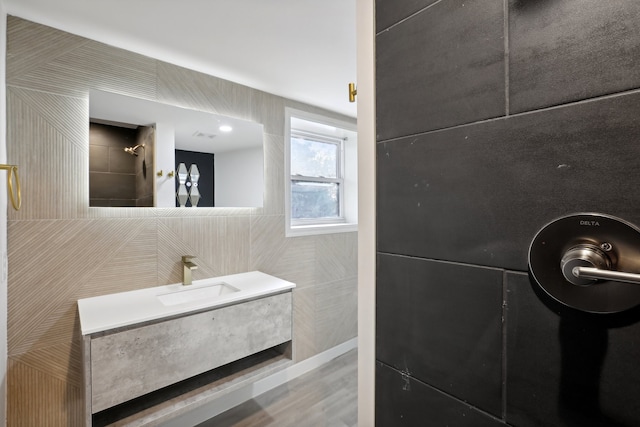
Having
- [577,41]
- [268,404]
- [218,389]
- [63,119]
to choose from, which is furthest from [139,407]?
[577,41]

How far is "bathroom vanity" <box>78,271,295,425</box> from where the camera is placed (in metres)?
1.26

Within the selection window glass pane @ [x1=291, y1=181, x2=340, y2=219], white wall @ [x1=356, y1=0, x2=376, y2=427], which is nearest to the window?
window glass pane @ [x1=291, y1=181, x2=340, y2=219]

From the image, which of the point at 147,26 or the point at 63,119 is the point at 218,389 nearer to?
the point at 63,119

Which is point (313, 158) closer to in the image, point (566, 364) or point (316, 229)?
point (316, 229)

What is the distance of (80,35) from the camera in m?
1.57

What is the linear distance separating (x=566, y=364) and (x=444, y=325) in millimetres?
240

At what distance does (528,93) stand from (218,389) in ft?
5.91

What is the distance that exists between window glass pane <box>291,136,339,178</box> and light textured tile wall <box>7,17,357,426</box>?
98 centimetres

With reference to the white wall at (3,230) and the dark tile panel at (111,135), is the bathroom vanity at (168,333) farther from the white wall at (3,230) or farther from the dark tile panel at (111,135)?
the dark tile panel at (111,135)

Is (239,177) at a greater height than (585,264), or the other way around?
(239,177)

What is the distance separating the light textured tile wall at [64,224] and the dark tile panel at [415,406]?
4.91 feet

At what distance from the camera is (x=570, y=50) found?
54cm

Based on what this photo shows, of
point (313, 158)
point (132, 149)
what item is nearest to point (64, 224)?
point (132, 149)

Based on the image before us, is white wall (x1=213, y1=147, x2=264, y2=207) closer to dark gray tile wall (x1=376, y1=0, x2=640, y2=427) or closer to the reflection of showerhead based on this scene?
the reflection of showerhead
